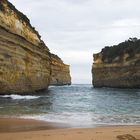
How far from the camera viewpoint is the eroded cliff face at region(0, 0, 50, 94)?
98.2ft

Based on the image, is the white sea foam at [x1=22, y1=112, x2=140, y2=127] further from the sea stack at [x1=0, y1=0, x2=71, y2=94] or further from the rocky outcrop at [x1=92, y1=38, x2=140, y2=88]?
the rocky outcrop at [x1=92, y1=38, x2=140, y2=88]

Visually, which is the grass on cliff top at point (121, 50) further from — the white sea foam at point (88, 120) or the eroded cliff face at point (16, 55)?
the white sea foam at point (88, 120)

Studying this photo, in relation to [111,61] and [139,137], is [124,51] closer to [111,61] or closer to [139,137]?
[111,61]

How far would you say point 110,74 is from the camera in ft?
272

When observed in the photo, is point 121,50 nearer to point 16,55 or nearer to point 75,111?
point 16,55

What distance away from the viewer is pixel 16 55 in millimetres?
33188

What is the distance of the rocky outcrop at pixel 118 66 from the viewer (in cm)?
7364

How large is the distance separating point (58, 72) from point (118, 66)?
28570 mm

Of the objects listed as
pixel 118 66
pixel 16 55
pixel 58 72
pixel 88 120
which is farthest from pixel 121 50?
pixel 88 120

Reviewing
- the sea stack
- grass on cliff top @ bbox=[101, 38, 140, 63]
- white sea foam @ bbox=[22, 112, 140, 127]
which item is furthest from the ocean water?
grass on cliff top @ bbox=[101, 38, 140, 63]

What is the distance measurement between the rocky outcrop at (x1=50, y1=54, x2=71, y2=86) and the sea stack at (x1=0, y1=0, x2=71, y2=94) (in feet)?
175

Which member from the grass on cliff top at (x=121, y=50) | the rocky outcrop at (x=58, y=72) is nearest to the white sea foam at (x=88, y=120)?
the grass on cliff top at (x=121, y=50)

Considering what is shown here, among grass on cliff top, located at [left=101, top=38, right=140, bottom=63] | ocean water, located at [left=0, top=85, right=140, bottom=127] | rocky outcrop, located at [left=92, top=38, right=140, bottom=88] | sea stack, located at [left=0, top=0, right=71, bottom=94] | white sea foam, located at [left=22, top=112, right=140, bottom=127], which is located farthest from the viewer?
grass on cliff top, located at [left=101, top=38, right=140, bottom=63]

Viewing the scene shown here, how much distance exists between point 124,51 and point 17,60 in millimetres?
50154
